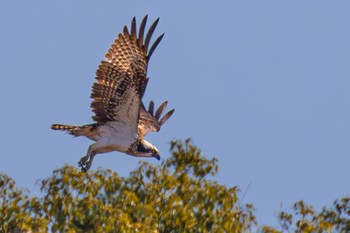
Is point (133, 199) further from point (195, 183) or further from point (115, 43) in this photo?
point (115, 43)

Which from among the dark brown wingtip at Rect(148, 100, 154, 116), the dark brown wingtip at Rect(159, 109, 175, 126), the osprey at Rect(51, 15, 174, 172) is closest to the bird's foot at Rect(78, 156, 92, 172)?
the osprey at Rect(51, 15, 174, 172)

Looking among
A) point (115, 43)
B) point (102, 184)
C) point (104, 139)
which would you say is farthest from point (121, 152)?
point (102, 184)

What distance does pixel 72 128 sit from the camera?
1716 centimetres

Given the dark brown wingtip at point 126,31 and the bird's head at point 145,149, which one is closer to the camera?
the dark brown wingtip at point 126,31

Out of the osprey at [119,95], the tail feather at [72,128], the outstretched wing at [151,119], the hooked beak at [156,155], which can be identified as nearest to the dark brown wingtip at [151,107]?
the outstretched wing at [151,119]

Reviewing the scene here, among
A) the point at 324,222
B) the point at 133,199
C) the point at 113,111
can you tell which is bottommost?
the point at 133,199

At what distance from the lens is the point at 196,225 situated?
1379cm

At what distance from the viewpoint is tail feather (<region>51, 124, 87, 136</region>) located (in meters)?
17.1

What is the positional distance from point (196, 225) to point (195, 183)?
0.88 meters

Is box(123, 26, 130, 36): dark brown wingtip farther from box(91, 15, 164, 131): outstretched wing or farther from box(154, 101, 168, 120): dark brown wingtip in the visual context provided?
box(154, 101, 168, 120): dark brown wingtip

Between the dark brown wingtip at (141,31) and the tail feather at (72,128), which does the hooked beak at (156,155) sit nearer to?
the tail feather at (72,128)

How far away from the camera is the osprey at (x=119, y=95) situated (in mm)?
16703

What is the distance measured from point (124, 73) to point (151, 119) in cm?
239

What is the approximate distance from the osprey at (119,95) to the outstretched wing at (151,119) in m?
1.09
